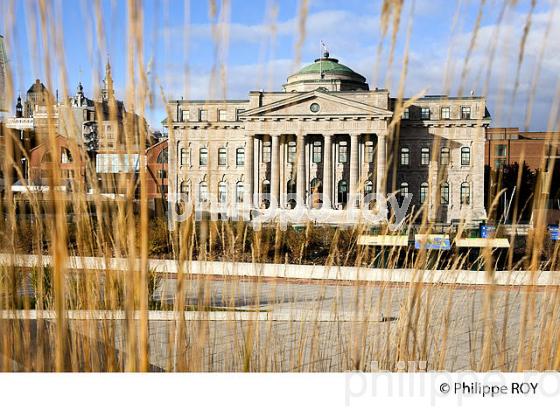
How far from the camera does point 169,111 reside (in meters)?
1.52

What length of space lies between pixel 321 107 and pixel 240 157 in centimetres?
803

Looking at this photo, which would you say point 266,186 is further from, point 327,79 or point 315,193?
point 315,193

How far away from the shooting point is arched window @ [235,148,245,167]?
154 feet

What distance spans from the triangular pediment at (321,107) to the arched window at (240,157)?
17.9ft

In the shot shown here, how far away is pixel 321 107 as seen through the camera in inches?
1654

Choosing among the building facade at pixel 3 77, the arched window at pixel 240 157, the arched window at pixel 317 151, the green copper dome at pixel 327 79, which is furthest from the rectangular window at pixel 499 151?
the green copper dome at pixel 327 79

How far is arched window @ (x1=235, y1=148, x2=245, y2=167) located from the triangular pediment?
5.44 meters

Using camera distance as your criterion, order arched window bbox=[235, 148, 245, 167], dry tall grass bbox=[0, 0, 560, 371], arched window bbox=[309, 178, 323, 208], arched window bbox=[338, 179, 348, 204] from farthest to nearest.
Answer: arched window bbox=[235, 148, 245, 167] < arched window bbox=[338, 179, 348, 204] < arched window bbox=[309, 178, 323, 208] < dry tall grass bbox=[0, 0, 560, 371]

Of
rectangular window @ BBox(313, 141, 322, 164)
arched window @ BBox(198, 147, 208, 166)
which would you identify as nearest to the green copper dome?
rectangular window @ BBox(313, 141, 322, 164)

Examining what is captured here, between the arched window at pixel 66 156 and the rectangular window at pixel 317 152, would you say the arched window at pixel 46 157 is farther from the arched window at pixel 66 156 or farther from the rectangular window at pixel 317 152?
the rectangular window at pixel 317 152

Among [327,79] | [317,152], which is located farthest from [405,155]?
[327,79]

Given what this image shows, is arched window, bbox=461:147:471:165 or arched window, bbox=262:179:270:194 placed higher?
arched window, bbox=461:147:471:165

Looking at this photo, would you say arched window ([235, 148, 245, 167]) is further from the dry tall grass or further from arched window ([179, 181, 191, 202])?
the dry tall grass

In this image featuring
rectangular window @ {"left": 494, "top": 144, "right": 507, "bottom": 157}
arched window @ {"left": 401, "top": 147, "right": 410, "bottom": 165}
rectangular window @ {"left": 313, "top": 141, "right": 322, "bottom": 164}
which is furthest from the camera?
arched window @ {"left": 401, "top": 147, "right": 410, "bottom": 165}
